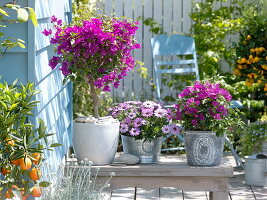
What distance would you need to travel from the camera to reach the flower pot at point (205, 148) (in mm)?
3289

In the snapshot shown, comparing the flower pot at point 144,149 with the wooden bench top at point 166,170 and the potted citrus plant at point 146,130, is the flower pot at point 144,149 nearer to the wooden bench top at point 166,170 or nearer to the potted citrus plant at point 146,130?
the potted citrus plant at point 146,130

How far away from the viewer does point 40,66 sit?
10.3 ft

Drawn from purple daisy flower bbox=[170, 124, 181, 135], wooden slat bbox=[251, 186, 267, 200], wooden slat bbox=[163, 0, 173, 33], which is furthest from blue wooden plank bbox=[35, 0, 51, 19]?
wooden slat bbox=[163, 0, 173, 33]

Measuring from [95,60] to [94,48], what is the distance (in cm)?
11

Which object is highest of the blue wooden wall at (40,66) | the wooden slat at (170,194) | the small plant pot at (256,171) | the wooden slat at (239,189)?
Result: the blue wooden wall at (40,66)

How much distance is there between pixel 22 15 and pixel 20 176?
3.42 feet

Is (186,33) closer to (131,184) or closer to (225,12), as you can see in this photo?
(225,12)

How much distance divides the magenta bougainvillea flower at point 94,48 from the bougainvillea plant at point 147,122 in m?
0.26

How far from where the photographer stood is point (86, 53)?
3.17m

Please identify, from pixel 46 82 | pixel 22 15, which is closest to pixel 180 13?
pixel 46 82

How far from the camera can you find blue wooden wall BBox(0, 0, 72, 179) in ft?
9.64

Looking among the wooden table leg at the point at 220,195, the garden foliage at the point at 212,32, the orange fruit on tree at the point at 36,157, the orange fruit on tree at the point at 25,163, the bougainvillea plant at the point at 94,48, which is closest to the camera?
the orange fruit on tree at the point at 25,163

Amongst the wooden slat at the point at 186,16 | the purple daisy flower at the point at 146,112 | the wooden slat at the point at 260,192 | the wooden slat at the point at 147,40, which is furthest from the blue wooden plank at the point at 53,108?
the wooden slat at the point at 186,16

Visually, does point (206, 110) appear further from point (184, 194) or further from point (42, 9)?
point (184, 194)
